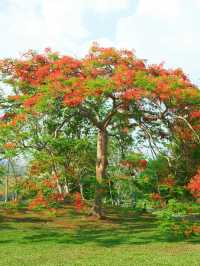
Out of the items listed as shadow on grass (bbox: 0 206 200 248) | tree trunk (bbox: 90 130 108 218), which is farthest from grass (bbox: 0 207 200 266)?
tree trunk (bbox: 90 130 108 218)

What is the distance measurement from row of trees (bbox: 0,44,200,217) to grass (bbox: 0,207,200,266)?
5.31 ft

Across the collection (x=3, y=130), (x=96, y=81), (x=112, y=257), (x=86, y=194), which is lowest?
(x=112, y=257)

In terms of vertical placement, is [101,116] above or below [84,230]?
above

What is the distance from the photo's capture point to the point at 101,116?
85.5 ft

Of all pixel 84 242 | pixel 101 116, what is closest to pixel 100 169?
pixel 101 116

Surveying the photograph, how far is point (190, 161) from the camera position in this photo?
79.3ft

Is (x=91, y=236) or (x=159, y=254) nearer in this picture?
(x=159, y=254)

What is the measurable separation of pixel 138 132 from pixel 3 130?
8.06 metres

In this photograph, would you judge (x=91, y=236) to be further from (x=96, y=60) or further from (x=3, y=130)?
(x=96, y=60)

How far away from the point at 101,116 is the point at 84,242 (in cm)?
885

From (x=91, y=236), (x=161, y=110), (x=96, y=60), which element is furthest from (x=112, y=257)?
(x=96, y=60)

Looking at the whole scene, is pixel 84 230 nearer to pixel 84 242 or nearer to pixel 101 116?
pixel 84 242

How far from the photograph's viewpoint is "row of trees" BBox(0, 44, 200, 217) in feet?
71.1

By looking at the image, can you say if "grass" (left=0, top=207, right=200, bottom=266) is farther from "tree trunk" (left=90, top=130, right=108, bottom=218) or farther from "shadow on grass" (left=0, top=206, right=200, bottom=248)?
"tree trunk" (left=90, top=130, right=108, bottom=218)
